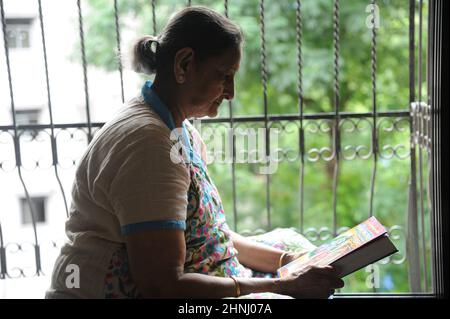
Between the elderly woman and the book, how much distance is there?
46 mm

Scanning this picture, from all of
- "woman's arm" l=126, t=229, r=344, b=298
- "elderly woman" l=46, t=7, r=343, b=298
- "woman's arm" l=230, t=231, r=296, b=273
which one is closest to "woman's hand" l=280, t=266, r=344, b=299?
"elderly woman" l=46, t=7, r=343, b=298

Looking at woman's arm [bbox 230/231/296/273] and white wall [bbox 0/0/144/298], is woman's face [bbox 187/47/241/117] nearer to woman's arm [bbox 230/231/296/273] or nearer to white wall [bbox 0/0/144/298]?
woman's arm [bbox 230/231/296/273]

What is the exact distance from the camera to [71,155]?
226 centimetres

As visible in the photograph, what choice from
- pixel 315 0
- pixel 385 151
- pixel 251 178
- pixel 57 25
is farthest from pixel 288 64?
pixel 385 151

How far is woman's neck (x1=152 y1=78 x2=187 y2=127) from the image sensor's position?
140 centimetres

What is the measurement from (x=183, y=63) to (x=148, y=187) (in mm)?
328

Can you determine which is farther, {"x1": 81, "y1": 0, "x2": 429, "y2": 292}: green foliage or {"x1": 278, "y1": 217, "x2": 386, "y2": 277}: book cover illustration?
{"x1": 81, "y1": 0, "x2": 429, "y2": 292}: green foliage

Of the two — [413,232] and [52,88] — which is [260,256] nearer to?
[413,232]

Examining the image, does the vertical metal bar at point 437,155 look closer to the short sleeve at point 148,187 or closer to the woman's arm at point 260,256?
the woman's arm at point 260,256

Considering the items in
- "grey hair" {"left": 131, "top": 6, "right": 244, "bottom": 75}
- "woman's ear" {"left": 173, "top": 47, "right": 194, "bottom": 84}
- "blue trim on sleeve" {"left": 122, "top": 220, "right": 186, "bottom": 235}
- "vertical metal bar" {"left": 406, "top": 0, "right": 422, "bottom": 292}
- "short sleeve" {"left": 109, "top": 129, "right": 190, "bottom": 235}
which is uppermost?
"grey hair" {"left": 131, "top": 6, "right": 244, "bottom": 75}

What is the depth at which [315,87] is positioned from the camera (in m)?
5.08

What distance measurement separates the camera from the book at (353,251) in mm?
1310

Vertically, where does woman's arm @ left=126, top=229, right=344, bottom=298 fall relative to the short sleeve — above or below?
below
